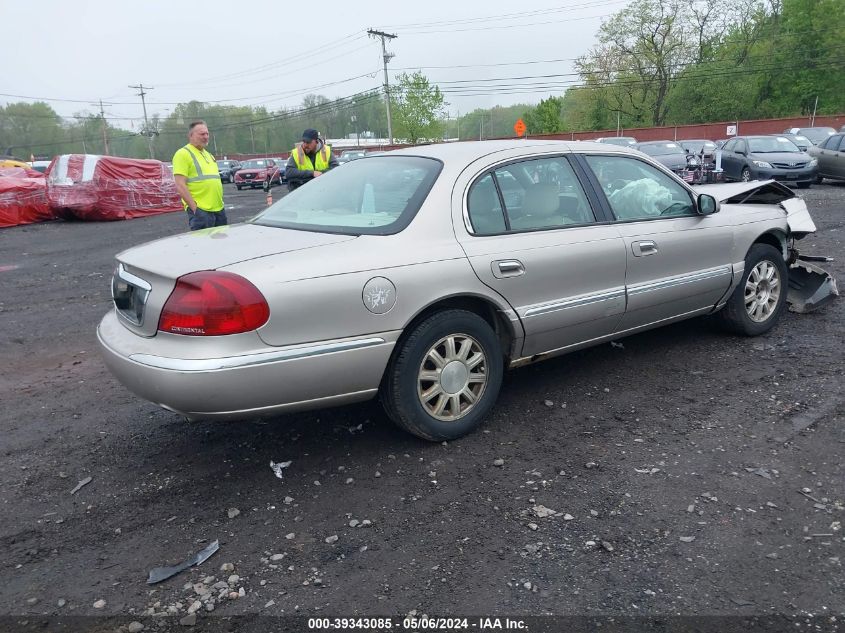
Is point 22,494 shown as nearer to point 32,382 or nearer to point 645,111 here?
point 32,382

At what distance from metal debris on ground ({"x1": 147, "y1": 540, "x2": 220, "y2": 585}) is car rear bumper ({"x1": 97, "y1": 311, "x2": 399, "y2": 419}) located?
570 mm

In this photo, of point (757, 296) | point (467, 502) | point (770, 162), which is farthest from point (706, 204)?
point (770, 162)

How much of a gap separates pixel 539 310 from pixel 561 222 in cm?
60

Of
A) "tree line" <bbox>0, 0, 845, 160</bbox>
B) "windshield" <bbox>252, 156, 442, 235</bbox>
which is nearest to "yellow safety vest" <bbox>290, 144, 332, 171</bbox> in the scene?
"windshield" <bbox>252, 156, 442, 235</bbox>

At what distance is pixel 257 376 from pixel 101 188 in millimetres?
17858

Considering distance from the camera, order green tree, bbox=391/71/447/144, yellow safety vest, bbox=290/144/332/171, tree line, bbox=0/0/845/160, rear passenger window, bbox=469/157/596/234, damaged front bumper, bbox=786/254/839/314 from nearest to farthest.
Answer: rear passenger window, bbox=469/157/596/234 < damaged front bumper, bbox=786/254/839/314 < yellow safety vest, bbox=290/144/332/171 < tree line, bbox=0/0/845/160 < green tree, bbox=391/71/447/144

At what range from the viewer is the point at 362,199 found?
12.6 ft

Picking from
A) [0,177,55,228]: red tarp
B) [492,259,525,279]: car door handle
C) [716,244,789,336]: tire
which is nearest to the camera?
[492,259,525,279]: car door handle

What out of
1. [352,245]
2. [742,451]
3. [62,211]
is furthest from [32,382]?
[62,211]

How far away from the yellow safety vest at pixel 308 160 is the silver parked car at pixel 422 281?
10.6 feet

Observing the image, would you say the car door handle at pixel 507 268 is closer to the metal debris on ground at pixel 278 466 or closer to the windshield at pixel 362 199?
the windshield at pixel 362 199

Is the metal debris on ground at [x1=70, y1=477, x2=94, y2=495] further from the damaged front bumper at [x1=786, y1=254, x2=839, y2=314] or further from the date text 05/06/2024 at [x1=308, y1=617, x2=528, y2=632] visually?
the damaged front bumper at [x1=786, y1=254, x2=839, y2=314]

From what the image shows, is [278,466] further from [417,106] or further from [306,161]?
[417,106]

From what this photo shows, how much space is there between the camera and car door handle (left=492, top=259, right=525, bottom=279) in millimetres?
3576
